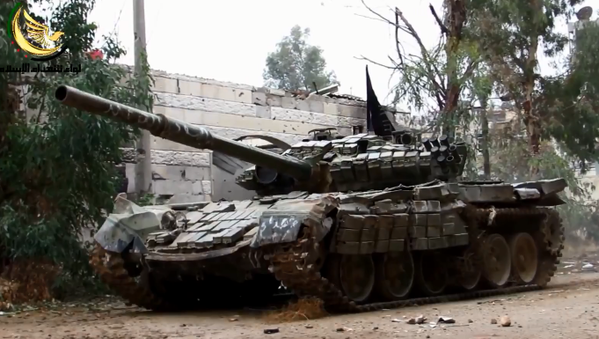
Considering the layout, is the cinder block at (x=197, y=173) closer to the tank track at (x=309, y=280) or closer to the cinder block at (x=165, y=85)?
the cinder block at (x=165, y=85)

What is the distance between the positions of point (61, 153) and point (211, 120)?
4.43 m

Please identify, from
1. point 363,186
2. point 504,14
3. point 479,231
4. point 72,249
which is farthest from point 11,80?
point 504,14

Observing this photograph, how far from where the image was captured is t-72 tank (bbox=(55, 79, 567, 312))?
893 cm

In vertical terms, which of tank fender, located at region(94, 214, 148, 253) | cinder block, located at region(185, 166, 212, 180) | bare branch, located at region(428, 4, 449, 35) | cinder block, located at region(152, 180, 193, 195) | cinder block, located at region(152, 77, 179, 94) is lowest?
tank fender, located at region(94, 214, 148, 253)

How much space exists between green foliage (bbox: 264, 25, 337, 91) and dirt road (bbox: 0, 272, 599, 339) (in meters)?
19.9

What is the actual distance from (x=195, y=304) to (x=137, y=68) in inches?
149

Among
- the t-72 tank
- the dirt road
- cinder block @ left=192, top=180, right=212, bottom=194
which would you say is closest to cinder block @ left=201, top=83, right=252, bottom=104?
cinder block @ left=192, top=180, right=212, bottom=194

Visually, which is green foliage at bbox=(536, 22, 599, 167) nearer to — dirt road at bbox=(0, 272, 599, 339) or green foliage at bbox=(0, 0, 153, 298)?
dirt road at bbox=(0, 272, 599, 339)

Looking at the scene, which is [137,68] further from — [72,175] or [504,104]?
[504,104]

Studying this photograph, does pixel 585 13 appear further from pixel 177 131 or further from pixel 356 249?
pixel 177 131

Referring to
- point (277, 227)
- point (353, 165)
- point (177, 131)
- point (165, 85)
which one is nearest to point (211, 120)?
point (165, 85)

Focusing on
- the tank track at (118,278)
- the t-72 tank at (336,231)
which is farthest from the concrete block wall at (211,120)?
the tank track at (118,278)

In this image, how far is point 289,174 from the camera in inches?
419

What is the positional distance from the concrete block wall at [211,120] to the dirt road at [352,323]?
4.19m
